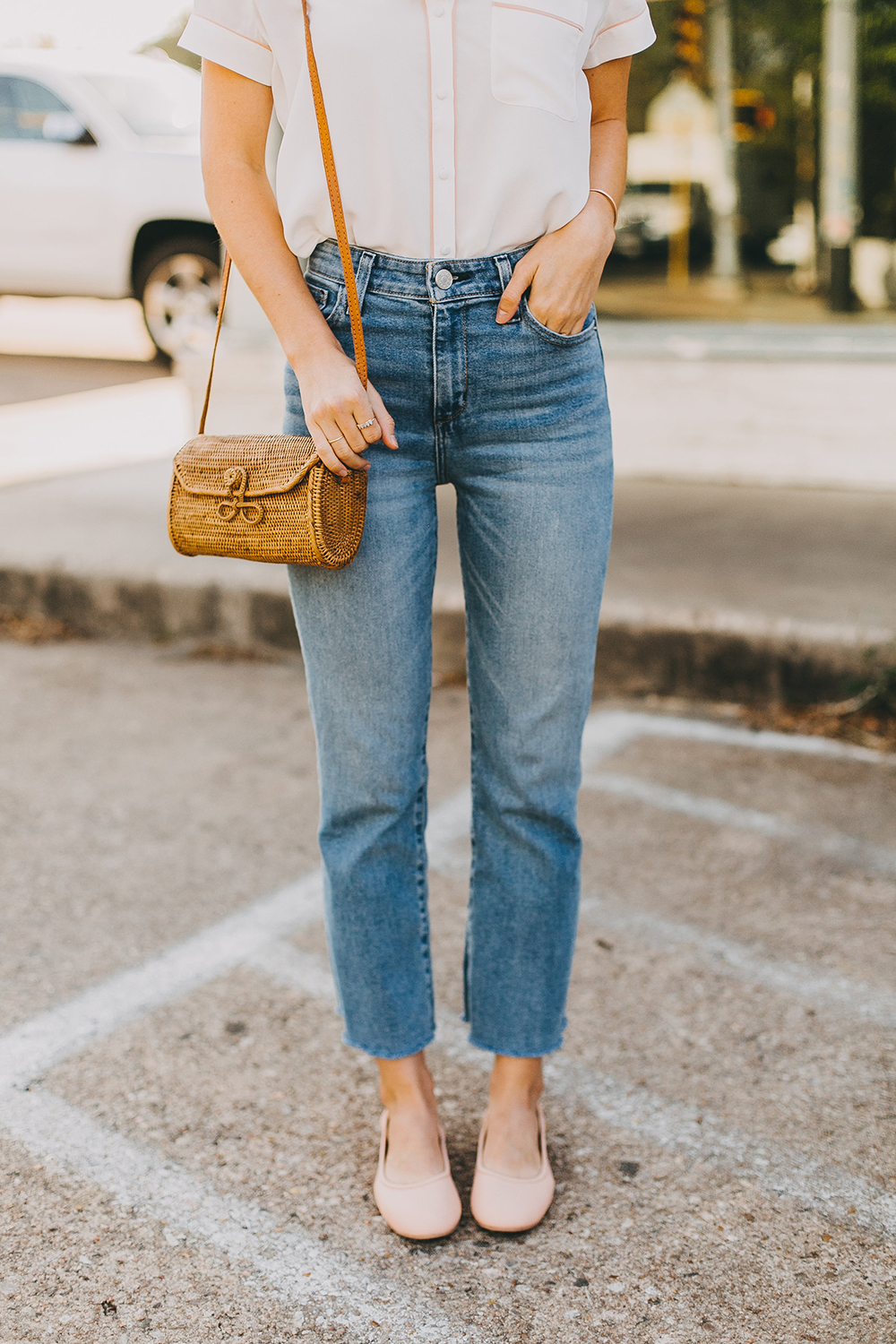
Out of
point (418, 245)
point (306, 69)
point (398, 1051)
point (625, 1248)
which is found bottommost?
point (625, 1248)

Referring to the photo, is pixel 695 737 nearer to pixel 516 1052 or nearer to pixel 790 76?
pixel 516 1052

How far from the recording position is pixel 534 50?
1.43 m

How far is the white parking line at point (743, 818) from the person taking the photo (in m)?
2.79

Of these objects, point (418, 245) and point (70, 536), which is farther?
point (70, 536)

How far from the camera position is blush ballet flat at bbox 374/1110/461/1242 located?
1.70 m

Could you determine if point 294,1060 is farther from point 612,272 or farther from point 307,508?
point 612,272

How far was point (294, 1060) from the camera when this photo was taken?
83.0 inches

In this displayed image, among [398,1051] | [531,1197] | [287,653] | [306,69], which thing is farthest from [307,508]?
[287,653]

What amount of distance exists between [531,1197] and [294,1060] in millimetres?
541

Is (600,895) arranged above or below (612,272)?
below

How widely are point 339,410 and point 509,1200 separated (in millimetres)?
1094

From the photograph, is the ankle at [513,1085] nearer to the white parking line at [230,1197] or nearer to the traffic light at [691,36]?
the white parking line at [230,1197]

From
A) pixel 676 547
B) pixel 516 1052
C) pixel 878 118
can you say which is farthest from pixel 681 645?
pixel 878 118

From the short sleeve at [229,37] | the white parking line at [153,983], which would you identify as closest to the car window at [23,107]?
the white parking line at [153,983]
